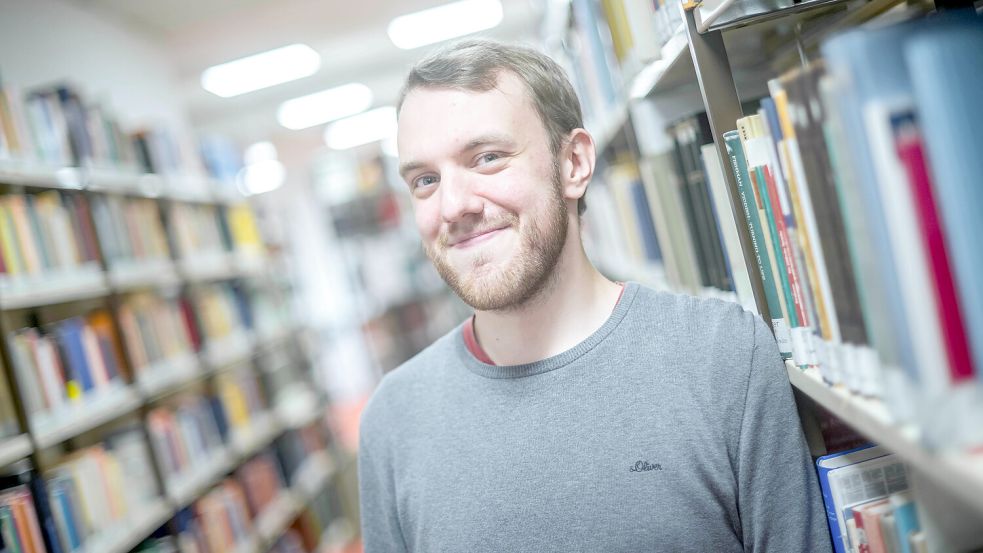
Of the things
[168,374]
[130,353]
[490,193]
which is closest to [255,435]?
[168,374]

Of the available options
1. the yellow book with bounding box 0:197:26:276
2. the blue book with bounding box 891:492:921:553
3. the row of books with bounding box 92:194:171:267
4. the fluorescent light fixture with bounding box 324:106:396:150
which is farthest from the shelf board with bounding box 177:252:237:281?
the fluorescent light fixture with bounding box 324:106:396:150

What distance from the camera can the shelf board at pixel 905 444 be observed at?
1.71 feet

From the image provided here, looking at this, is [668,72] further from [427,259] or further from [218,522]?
[218,522]

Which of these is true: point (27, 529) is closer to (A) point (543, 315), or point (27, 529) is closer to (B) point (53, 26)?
(A) point (543, 315)

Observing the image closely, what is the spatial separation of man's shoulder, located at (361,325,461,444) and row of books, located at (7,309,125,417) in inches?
51.6

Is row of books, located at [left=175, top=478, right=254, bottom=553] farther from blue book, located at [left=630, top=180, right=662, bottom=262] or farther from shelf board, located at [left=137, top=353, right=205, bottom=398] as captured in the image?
blue book, located at [left=630, top=180, right=662, bottom=262]

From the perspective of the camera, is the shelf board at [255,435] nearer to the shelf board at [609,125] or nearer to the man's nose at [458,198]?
the shelf board at [609,125]

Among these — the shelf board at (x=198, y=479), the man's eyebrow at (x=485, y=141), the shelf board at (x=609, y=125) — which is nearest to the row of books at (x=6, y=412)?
the shelf board at (x=198, y=479)

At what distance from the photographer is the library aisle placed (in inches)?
21.9

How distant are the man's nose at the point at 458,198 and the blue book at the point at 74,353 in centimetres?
182

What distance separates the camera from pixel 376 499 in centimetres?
136

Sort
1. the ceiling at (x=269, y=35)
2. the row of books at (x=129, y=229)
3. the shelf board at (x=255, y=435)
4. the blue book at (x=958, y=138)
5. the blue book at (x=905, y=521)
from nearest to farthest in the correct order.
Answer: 1. the blue book at (x=958, y=138)
2. the blue book at (x=905, y=521)
3. the row of books at (x=129, y=229)
4. the shelf board at (x=255, y=435)
5. the ceiling at (x=269, y=35)

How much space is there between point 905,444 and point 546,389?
0.64m

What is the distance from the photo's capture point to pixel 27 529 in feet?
6.56
